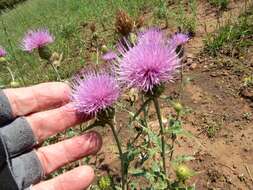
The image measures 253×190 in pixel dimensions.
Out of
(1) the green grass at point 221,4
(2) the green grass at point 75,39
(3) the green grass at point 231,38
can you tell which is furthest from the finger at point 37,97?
(1) the green grass at point 221,4

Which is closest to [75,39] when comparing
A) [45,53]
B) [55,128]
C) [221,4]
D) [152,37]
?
[221,4]

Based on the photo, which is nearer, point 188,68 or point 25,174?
point 25,174

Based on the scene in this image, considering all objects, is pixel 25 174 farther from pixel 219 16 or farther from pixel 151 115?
pixel 219 16

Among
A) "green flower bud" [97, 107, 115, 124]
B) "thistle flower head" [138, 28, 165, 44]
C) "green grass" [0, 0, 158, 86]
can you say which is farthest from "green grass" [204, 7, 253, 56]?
"green flower bud" [97, 107, 115, 124]

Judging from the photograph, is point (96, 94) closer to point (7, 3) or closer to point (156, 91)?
point (156, 91)

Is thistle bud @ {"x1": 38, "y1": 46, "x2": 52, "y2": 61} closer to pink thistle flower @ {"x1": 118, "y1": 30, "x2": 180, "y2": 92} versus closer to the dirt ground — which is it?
the dirt ground

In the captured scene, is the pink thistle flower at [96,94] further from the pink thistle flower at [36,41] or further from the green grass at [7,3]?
the green grass at [7,3]

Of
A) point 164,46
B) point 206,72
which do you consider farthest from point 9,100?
point 206,72

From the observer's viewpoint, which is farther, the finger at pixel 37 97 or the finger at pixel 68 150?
the finger at pixel 37 97
